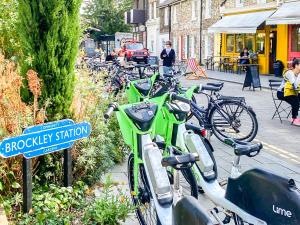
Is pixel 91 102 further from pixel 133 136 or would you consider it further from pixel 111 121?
pixel 133 136

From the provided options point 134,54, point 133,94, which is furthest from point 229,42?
point 133,94

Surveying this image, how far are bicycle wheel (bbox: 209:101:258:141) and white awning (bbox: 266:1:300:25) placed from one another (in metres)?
13.6

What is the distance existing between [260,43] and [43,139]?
2461 cm

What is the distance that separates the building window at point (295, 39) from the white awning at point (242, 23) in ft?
5.61

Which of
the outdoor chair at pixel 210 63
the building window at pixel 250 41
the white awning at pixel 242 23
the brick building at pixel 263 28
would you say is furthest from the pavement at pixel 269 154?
the outdoor chair at pixel 210 63

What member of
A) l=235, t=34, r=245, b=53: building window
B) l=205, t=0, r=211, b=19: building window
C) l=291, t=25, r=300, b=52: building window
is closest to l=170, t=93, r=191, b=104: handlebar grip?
l=291, t=25, r=300, b=52: building window

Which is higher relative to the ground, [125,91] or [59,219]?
[125,91]

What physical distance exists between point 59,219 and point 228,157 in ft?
12.6

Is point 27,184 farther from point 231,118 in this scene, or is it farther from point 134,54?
point 134,54

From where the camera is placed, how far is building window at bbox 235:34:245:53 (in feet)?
96.1

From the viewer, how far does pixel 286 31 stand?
24.1 metres

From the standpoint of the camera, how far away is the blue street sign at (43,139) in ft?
12.3

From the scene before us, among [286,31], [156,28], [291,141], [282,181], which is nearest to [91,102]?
[282,181]

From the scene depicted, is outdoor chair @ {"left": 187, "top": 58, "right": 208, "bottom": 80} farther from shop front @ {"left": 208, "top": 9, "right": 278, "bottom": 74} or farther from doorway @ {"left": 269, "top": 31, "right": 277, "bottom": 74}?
doorway @ {"left": 269, "top": 31, "right": 277, "bottom": 74}
